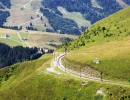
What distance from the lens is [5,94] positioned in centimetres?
17338

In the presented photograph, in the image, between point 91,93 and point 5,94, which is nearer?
point 91,93

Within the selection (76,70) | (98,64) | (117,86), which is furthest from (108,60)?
(117,86)

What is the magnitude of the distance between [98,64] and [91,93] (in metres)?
29.0

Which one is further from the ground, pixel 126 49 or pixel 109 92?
pixel 126 49

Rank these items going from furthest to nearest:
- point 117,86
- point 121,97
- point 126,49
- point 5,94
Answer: point 126,49, point 5,94, point 117,86, point 121,97

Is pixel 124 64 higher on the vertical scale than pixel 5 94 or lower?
higher

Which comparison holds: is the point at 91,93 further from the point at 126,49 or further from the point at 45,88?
the point at 126,49

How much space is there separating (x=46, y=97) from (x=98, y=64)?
30.9m

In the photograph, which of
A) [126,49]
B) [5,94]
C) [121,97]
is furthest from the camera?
[126,49]

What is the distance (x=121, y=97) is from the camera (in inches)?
5369

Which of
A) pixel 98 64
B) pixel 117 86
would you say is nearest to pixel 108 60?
pixel 98 64

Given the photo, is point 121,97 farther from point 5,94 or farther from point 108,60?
point 5,94

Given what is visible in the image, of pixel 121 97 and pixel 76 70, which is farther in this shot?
pixel 76 70

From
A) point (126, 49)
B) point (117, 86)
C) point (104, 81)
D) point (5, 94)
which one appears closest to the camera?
point (117, 86)
